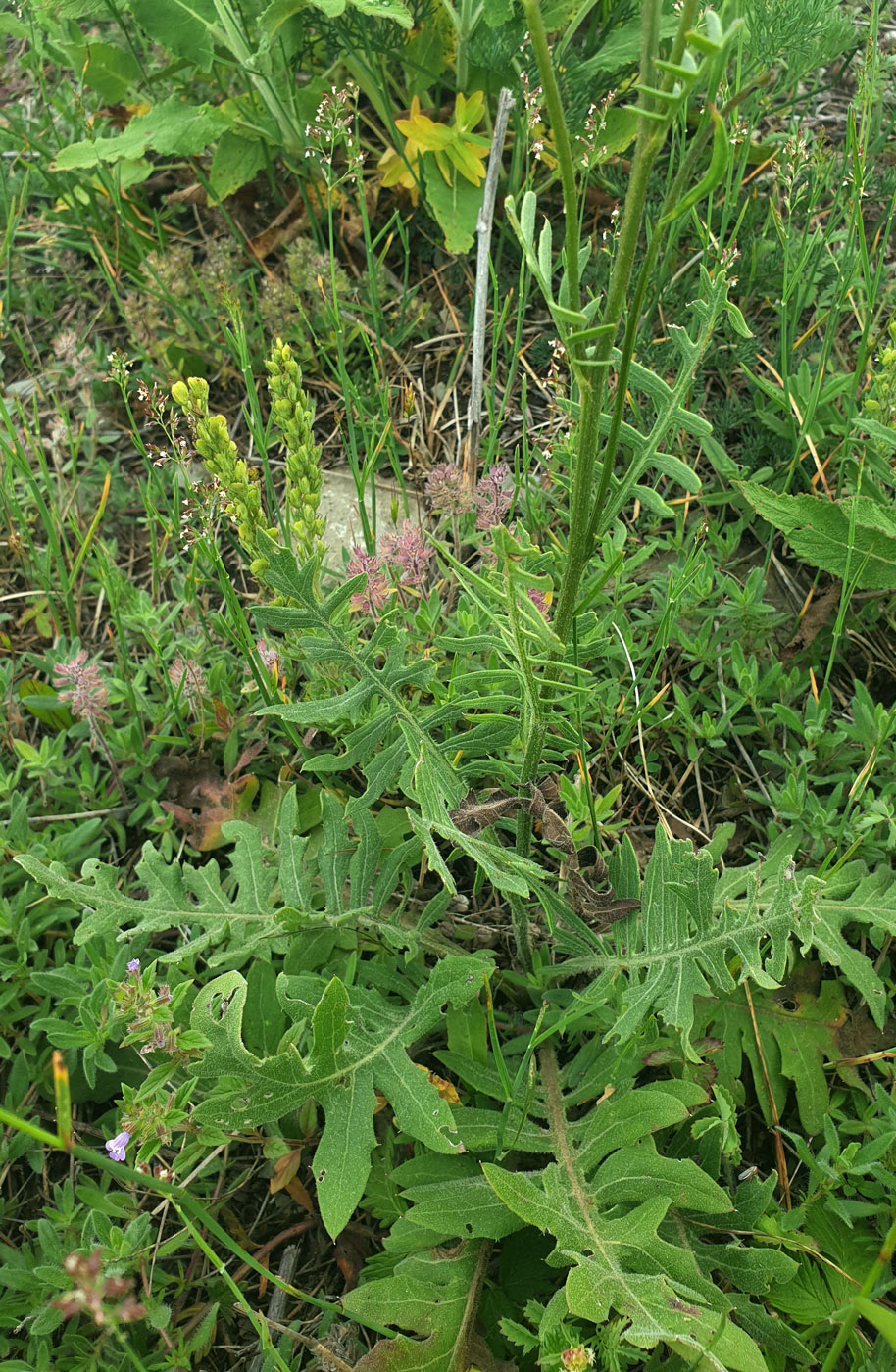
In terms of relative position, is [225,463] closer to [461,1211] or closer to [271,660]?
[271,660]

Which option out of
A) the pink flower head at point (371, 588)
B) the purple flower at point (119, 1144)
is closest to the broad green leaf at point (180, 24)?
the pink flower head at point (371, 588)

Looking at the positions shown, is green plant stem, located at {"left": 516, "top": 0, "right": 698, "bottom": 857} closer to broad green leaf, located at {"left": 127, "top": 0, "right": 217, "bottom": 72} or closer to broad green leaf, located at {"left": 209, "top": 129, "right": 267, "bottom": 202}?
broad green leaf, located at {"left": 209, "top": 129, "right": 267, "bottom": 202}

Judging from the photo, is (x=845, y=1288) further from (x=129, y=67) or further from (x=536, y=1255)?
(x=129, y=67)

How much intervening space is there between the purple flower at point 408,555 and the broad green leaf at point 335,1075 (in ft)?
2.96

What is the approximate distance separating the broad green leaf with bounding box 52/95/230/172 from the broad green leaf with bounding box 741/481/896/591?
6.27 ft

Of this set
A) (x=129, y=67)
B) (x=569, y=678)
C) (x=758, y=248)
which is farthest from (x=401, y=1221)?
(x=129, y=67)

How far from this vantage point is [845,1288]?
68.7 inches

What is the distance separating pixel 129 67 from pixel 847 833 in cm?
334

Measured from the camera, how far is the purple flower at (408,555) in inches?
87.8

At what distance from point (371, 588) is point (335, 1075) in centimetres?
97

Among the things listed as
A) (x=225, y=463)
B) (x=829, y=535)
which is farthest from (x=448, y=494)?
(x=829, y=535)

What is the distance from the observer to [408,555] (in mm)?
2230

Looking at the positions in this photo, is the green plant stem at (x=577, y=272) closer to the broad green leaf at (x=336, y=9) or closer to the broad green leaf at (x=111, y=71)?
the broad green leaf at (x=336, y=9)

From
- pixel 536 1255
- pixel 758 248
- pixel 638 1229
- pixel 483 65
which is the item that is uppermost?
pixel 483 65
